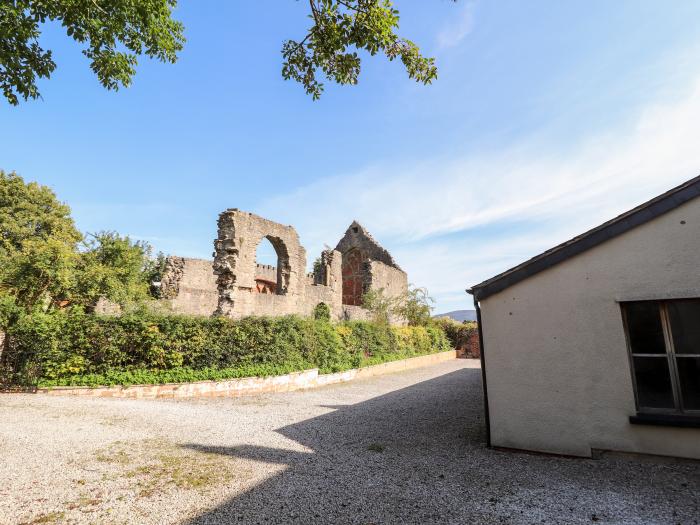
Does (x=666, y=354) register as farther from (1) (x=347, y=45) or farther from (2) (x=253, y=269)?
(2) (x=253, y=269)

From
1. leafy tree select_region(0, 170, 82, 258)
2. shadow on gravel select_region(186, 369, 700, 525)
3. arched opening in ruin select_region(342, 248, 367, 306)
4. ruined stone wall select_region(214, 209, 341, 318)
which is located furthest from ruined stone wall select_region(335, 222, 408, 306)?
shadow on gravel select_region(186, 369, 700, 525)

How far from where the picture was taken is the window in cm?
492

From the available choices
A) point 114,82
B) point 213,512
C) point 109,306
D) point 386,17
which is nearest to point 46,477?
point 213,512

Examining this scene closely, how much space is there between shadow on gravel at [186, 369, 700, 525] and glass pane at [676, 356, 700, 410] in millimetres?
820

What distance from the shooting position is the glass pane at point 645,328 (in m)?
5.09

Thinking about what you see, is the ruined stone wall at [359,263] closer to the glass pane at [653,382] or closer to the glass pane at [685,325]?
the glass pane at [653,382]

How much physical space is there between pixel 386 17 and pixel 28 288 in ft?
45.7

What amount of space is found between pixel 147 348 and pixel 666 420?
36.7 ft

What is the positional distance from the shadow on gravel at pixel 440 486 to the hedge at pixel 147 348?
5.24 metres

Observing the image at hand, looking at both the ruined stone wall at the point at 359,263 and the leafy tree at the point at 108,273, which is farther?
the ruined stone wall at the point at 359,263

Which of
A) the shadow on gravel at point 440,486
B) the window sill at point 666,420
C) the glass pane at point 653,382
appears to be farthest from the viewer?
the glass pane at point 653,382

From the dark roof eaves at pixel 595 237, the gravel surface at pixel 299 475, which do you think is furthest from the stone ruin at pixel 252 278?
the dark roof eaves at pixel 595 237

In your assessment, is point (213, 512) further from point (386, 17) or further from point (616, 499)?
point (386, 17)

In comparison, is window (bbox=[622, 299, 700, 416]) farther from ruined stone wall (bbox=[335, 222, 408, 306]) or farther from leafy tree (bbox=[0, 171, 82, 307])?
ruined stone wall (bbox=[335, 222, 408, 306])
